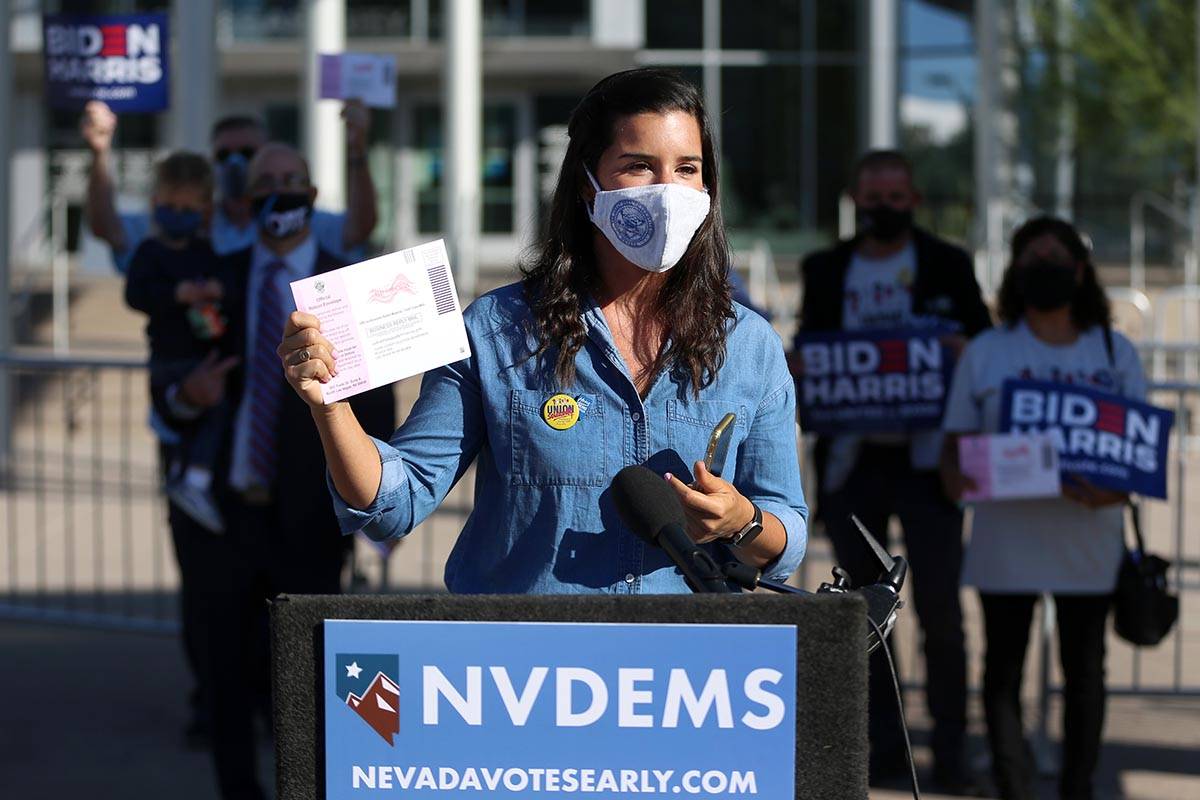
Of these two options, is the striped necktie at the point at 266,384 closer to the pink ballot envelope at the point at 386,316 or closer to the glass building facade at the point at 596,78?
the pink ballot envelope at the point at 386,316

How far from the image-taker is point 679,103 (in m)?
2.74

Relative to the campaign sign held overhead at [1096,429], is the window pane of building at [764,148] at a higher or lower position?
higher

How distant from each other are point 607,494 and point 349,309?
560mm

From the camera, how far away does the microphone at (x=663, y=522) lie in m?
2.29

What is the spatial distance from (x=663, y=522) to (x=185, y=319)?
335 cm

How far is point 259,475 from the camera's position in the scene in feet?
16.8

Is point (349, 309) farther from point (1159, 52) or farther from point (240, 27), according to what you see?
point (240, 27)

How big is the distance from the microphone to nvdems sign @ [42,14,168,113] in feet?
20.6

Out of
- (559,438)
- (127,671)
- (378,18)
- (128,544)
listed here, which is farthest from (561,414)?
(378,18)

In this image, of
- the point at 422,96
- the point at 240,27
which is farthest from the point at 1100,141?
the point at 240,27

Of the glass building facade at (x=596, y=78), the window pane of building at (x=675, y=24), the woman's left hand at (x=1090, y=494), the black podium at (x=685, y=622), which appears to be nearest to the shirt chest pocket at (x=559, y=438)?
the black podium at (x=685, y=622)

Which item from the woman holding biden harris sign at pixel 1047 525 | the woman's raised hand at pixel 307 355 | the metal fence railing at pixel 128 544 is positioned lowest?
the metal fence railing at pixel 128 544

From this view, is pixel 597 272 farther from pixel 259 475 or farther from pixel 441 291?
pixel 259 475

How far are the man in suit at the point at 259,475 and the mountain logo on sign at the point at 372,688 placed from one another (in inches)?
111
